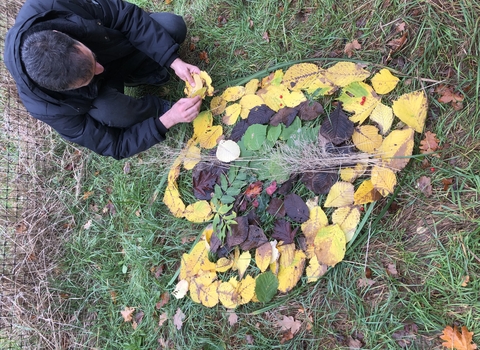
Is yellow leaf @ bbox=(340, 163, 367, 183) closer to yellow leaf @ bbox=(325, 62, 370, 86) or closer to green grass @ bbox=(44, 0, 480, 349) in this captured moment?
green grass @ bbox=(44, 0, 480, 349)

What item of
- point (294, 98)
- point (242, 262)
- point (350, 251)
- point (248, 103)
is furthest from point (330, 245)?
point (248, 103)

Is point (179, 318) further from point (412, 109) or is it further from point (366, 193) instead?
point (412, 109)

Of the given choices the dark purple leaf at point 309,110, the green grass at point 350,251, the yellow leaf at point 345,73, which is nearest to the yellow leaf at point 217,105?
the green grass at point 350,251

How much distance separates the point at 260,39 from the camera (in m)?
2.35

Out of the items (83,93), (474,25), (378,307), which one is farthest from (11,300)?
(474,25)

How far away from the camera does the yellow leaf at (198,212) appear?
229cm

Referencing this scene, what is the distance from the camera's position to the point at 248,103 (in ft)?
7.39

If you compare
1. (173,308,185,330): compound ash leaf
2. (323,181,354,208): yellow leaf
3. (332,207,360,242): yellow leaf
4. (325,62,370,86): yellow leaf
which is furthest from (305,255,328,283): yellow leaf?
(325,62,370,86): yellow leaf

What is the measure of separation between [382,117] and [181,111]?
1.17 meters

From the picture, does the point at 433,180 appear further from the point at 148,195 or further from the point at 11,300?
the point at 11,300

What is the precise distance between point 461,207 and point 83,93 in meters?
2.06

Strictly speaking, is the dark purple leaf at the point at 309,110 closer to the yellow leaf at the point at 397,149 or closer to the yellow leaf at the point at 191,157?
the yellow leaf at the point at 397,149

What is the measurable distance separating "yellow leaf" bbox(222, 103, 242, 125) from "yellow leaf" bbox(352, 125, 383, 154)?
0.76 m

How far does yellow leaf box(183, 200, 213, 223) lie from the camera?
2.29m
